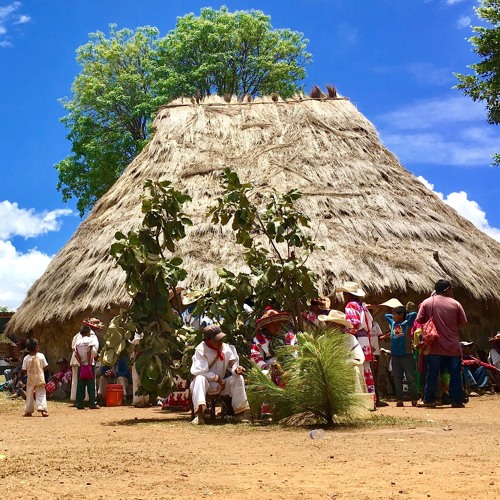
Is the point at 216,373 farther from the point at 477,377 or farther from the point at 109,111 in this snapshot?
the point at 109,111

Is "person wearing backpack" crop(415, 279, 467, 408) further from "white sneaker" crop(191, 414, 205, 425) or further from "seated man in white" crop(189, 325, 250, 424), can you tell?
"white sneaker" crop(191, 414, 205, 425)

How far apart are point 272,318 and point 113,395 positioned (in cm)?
400

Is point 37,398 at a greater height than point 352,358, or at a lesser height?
lesser

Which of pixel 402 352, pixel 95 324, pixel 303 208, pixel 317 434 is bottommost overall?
pixel 317 434

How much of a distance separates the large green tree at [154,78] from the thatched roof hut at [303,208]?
9.40 metres

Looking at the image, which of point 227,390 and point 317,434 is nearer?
point 317,434

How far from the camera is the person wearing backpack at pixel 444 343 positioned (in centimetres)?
913

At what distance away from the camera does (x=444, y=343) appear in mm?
9125

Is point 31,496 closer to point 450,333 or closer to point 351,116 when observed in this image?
point 450,333

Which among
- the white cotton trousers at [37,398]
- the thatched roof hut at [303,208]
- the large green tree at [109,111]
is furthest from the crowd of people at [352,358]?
the large green tree at [109,111]

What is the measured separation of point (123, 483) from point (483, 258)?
10.3m

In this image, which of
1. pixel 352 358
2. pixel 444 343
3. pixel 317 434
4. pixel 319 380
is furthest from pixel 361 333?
pixel 317 434

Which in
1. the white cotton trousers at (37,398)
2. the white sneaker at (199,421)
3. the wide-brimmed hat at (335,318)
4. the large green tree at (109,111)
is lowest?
the white sneaker at (199,421)

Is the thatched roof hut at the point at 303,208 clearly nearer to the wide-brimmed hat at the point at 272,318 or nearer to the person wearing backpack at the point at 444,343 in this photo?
the person wearing backpack at the point at 444,343
